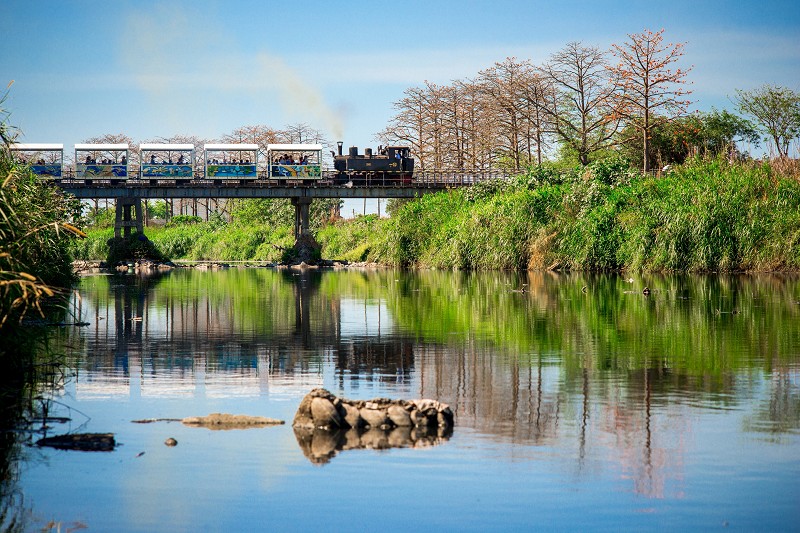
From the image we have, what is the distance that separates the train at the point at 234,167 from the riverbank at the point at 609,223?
4.70m

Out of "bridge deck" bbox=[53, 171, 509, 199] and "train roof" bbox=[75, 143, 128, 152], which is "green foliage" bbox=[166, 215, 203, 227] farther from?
"train roof" bbox=[75, 143, 128, 152]

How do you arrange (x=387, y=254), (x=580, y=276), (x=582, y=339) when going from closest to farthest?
(x=582, y=339)
(x=580, y=276)
(x=387, y=254)

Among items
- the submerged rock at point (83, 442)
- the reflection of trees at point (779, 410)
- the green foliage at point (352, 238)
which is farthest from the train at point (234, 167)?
the submerged rock at point (83, 442)

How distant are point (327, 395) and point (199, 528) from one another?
Answer: 3513 millimetres

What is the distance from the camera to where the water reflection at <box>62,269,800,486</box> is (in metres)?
11.9

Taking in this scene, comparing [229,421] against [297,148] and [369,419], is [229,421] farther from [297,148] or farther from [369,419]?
[297,148]

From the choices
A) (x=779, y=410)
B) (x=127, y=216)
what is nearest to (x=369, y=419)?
→ (x=779, y=410)

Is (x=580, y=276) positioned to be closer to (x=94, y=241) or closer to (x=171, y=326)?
(x=171, y=326)

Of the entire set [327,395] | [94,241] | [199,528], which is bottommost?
[199,528]

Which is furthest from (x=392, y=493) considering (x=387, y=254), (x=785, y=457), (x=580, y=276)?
(x=387, y=254)

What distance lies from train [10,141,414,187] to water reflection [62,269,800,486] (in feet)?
116

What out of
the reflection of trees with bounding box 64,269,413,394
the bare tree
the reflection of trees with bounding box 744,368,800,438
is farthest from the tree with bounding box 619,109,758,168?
the reflection of trees with bounding box 744,368,800,438

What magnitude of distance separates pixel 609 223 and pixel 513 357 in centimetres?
2920

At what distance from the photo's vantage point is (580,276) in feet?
142
